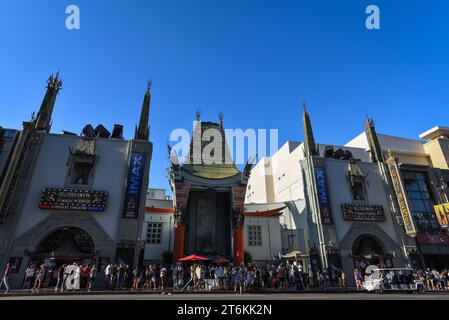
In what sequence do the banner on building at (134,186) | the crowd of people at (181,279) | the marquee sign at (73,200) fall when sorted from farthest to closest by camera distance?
1. the banner on building at (134,186)
2. the marquee sign at (73,200)
3. the crowd of people at (181,279)

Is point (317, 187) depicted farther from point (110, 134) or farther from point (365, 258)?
point (110, 134)

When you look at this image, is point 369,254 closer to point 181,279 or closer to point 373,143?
point 373,143

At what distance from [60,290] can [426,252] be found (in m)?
31.8

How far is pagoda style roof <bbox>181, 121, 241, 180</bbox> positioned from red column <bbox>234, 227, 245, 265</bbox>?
613 centimetres

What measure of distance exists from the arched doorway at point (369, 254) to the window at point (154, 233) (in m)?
19.9

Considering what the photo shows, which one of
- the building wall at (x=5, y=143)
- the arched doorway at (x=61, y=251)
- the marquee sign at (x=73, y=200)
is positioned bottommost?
the arched doorway at (x=61, y=251)

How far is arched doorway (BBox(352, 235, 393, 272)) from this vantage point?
25625 mm

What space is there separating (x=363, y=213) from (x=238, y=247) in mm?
13018

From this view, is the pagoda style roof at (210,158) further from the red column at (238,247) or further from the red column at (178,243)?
the red column at (238,247)

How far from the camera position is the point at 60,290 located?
1691 cm

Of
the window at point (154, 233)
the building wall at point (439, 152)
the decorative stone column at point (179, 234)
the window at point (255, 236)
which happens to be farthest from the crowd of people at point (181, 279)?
the building wall at point (439, 152)

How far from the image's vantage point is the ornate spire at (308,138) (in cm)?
3008

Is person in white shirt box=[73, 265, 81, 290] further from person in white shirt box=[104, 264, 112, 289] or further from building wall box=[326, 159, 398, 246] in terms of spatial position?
building wall box=[326, 159, 398, 246]
